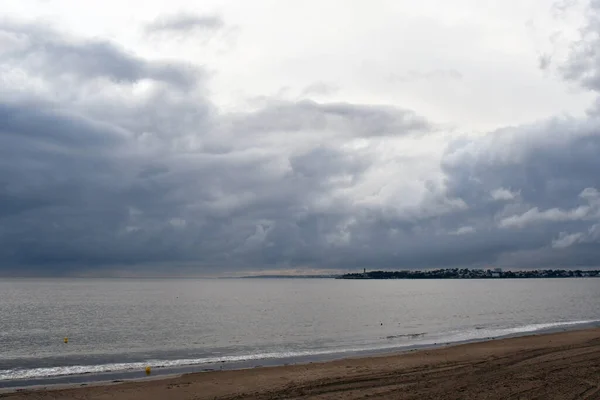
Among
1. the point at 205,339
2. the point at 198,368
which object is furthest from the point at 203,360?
the point at 205,339

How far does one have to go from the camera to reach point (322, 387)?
802 inches

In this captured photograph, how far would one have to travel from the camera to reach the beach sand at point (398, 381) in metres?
19.0

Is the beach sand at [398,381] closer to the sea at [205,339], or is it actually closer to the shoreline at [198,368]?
the shoreline at [198,368]

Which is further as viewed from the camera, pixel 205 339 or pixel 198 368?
pixel 205 339

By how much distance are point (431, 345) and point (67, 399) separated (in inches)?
969

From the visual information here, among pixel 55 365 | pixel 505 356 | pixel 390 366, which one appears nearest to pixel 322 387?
pixel 390 366

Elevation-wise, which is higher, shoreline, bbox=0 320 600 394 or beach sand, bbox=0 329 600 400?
beach sand, bbox=0 329 600 400

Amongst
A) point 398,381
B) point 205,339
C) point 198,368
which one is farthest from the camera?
point 205,339

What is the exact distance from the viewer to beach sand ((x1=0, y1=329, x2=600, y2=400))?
19000 millimetres

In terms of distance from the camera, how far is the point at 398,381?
21.5 metres

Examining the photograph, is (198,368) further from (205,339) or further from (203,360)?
(205,339)

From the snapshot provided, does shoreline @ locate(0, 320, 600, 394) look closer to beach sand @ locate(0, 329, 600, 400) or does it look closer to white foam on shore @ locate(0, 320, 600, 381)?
white foam on shore @ locate(0, 320, 600, 381)

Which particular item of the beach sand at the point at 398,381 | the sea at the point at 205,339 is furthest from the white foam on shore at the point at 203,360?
the beach sand at the point at 398,381

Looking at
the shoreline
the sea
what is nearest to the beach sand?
the shoreline
